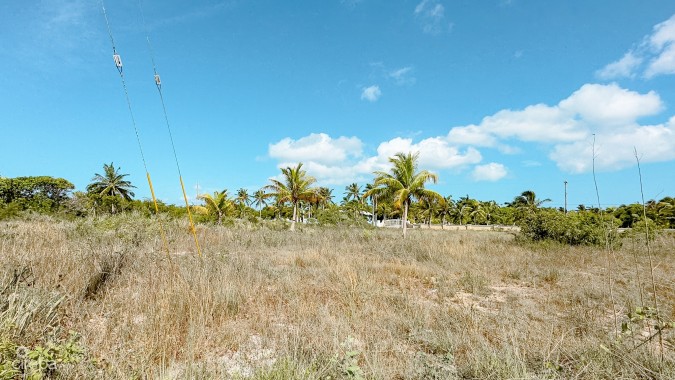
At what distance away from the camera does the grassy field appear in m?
2.65

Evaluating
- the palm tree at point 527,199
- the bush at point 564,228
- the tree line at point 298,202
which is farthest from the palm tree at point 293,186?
the palm tree at point 527,199

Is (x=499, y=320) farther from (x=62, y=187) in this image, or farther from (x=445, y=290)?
(x=62, y=187)

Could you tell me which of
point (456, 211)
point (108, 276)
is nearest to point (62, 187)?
point (108, 276)

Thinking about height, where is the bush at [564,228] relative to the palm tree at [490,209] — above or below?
below

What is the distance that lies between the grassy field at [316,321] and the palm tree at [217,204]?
22946 mm

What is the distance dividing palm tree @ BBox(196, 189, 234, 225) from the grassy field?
22.9 m

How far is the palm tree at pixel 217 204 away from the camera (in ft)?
100

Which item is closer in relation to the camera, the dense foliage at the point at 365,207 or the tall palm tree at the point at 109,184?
the dense foliage at the point at 365,207

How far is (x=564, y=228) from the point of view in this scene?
14.7 meters

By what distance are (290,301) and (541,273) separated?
21.9ft

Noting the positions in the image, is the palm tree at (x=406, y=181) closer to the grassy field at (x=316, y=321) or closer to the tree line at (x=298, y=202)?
the tree line at (x=298, y=202)

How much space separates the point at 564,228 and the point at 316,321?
48.7 feet

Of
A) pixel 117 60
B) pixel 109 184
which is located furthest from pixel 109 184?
pixel 117 60

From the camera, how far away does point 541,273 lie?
8.15 metres
